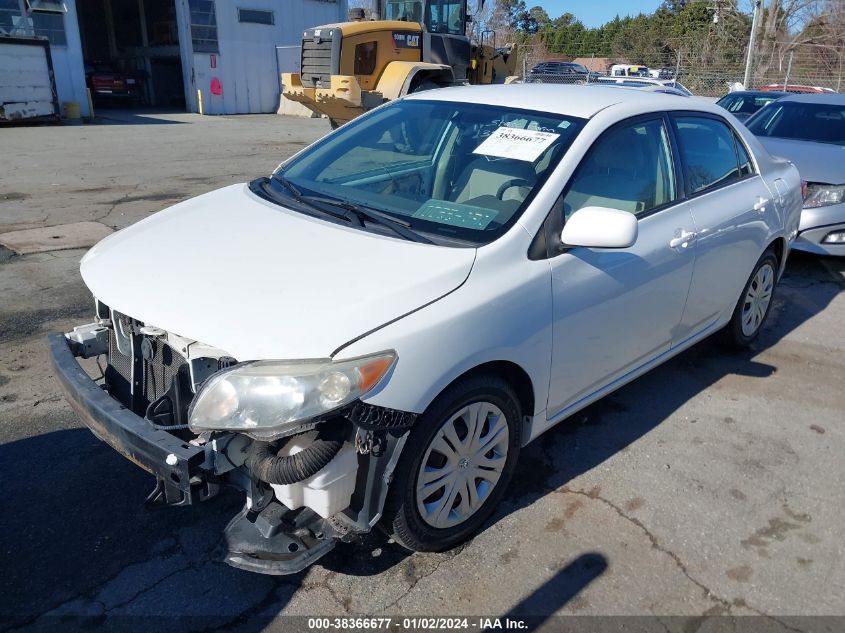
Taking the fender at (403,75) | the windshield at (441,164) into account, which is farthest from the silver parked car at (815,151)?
the fender at (403,75)

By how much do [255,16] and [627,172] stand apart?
25.0 meters

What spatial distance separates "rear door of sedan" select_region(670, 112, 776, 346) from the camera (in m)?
3.74

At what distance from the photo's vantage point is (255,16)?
25.0 metres

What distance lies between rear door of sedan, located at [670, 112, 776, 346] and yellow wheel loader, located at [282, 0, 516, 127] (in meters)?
10.2

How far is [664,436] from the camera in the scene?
3.71 metres

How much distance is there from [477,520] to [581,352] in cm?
87

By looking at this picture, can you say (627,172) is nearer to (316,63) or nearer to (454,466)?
(454,466)

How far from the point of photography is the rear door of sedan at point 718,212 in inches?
147

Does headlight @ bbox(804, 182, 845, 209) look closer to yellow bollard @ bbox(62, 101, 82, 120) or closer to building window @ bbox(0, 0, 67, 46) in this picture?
yellow bollard @ bbox(62, 101, 82, 120)

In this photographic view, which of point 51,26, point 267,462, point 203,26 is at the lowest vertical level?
point 267,462

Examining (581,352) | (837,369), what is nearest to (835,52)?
(837,369)

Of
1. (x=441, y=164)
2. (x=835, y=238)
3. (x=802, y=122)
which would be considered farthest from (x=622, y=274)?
(x=802, y=122)

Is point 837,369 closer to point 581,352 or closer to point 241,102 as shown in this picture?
point 581,352

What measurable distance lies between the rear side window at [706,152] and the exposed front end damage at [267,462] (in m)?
2.43
